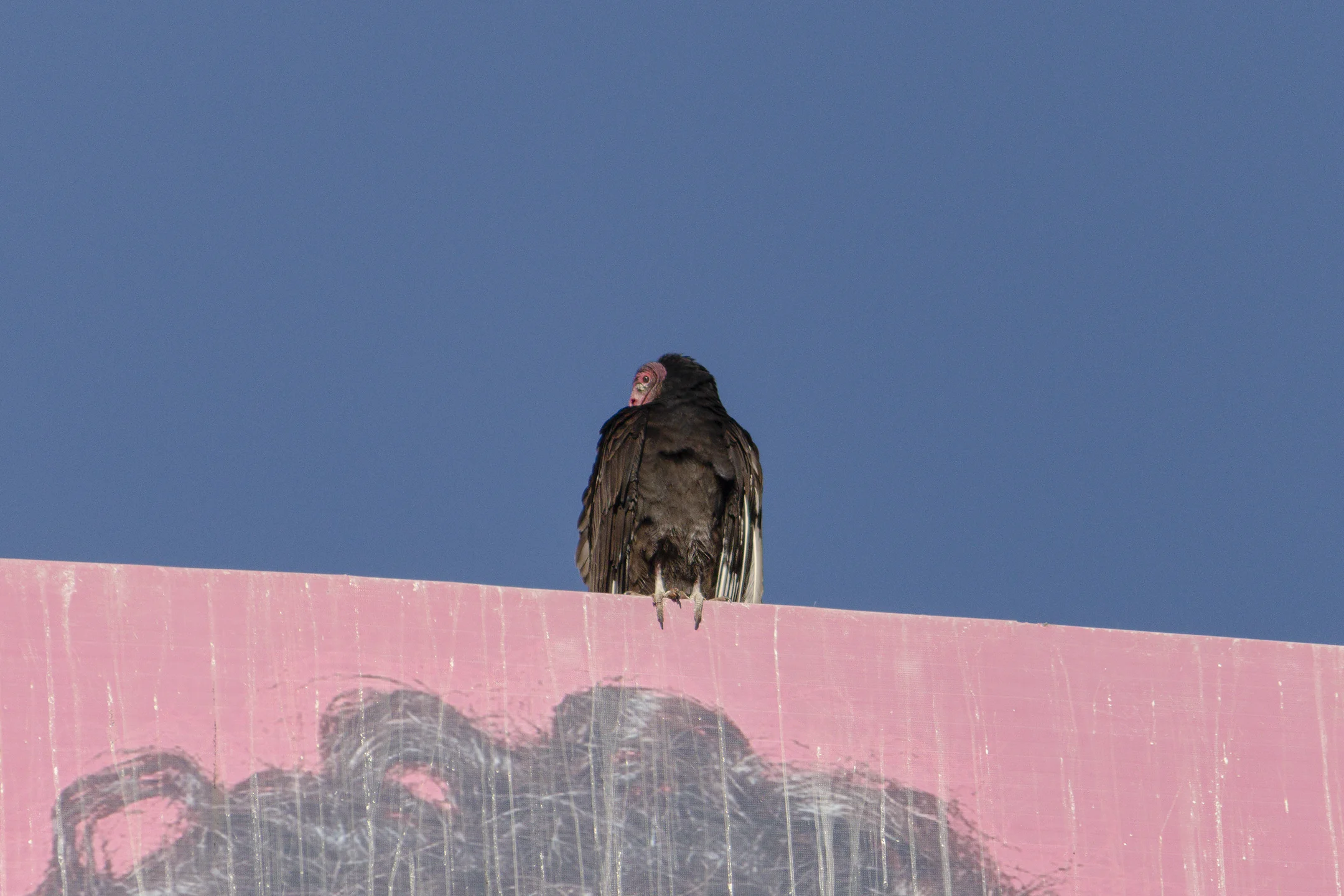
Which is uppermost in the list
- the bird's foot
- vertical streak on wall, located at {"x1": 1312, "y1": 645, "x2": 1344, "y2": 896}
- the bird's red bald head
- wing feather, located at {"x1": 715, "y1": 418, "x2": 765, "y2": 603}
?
the bird's red bald head

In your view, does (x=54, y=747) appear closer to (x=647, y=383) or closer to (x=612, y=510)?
(x=612, y=510)

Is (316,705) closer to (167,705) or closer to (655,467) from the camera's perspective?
(167,705)

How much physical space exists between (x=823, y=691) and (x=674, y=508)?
4.88 feet

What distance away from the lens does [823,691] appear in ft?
15.6

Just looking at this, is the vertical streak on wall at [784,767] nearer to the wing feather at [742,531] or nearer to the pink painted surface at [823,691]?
the pink painted surface at [823,691]

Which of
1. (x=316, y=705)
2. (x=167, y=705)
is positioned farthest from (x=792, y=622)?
(x=167, y=705)

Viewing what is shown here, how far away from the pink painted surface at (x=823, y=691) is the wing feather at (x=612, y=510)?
1311mm

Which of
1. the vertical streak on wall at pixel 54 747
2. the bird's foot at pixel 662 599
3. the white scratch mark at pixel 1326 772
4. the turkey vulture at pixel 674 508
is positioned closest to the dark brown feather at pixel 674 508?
the turkey vulture at pixel 674 508

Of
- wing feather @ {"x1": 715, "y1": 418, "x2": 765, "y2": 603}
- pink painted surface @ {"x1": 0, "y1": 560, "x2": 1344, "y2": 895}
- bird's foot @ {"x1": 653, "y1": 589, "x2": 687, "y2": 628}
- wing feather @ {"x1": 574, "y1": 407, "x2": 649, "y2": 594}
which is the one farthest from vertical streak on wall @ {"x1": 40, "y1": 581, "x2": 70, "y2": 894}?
wing feather @ {"x1": 715, "y1": 418, "x2": 765, "y2": 603}

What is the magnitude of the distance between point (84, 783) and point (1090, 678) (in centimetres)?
273

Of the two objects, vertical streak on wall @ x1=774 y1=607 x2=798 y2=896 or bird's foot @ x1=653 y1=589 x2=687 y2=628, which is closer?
vertical streak on wall @ x1=774 y1=607 x2=798 y2=896

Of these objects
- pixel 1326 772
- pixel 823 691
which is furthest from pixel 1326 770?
pixel 823 691

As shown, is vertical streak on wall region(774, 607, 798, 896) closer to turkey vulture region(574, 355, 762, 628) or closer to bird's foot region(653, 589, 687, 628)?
bird's foot region(653, 589, 687, 628)

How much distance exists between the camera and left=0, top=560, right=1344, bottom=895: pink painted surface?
4.32 meters
